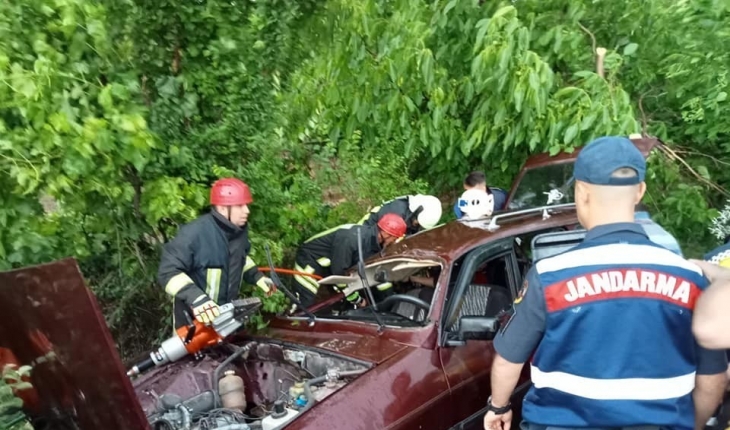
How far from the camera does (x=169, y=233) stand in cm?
455


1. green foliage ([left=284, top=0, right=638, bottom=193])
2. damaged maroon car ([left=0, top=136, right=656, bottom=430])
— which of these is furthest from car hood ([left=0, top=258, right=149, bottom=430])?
green foliage ([left=284, top=0, right=638, bottom=193])

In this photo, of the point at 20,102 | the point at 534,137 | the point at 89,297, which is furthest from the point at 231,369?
the point at 534,137

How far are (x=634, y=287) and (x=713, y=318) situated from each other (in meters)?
0.22

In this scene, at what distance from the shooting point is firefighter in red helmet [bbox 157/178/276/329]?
381cm

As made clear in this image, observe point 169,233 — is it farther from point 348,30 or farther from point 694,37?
point 694,37

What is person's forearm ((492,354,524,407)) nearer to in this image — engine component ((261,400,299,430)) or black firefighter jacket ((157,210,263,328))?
engine component ((261,400,299,430))

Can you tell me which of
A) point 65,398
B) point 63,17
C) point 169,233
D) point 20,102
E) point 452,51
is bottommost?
point 65,398

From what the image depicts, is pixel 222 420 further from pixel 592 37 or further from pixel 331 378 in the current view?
pixel 592 37

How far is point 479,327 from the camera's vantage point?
2879 mm

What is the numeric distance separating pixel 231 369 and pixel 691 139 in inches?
200

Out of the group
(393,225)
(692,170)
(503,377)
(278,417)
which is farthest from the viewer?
(692,170)

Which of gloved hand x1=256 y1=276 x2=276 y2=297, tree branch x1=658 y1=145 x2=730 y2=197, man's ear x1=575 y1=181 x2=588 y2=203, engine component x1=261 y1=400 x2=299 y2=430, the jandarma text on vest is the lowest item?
tree branch x1=658 y1=145 x2=730 y2=197

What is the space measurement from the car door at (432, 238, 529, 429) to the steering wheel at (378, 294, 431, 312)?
0.59 feet

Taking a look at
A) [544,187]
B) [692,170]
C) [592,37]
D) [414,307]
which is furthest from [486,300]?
[692,170]
